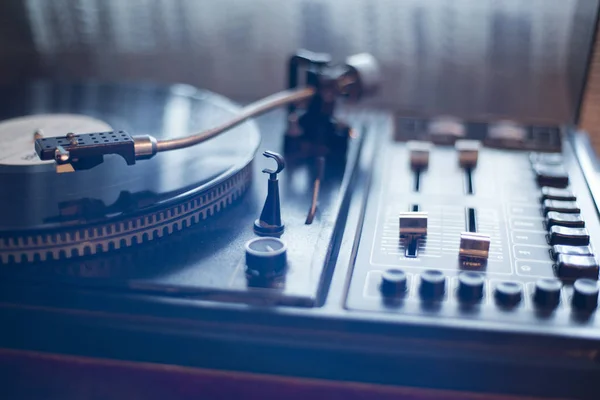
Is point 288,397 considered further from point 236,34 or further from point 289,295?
point 236,34

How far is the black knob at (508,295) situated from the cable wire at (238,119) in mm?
383

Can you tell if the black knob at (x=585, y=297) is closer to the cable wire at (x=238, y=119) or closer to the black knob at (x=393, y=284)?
the black knob at (x=393, y=284)

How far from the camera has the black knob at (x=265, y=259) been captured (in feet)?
2.25

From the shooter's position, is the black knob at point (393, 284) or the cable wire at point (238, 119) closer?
the black knob at point (393, 284)

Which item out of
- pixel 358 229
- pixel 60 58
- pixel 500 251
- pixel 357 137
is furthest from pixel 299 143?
pixel 60 58

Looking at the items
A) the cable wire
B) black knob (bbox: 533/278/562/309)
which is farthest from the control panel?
the cable wire

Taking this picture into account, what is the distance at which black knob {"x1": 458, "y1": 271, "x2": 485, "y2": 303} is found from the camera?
669mm

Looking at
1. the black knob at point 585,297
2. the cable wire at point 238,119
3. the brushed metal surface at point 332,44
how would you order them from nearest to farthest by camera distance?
the black knob at point 585,297 → the cable wire at point 238,119 → the brushed metal surface at point 332,44

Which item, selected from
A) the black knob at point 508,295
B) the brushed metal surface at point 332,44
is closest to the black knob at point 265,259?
the black knob at point 508,295

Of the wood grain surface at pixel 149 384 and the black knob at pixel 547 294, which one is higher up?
the black knob at pixel 547 294

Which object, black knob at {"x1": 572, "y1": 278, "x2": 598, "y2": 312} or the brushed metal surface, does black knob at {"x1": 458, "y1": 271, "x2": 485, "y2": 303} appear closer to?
black knob at {"x1": 572, "y1": 278, "x2": 598, "y2": 312}

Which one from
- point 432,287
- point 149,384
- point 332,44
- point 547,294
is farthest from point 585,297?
point 332,44

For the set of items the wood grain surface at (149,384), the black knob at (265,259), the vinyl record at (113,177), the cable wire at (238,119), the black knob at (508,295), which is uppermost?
the cable wire at (238,119)

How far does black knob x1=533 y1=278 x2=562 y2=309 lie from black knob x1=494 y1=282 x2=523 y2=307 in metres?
0.02
